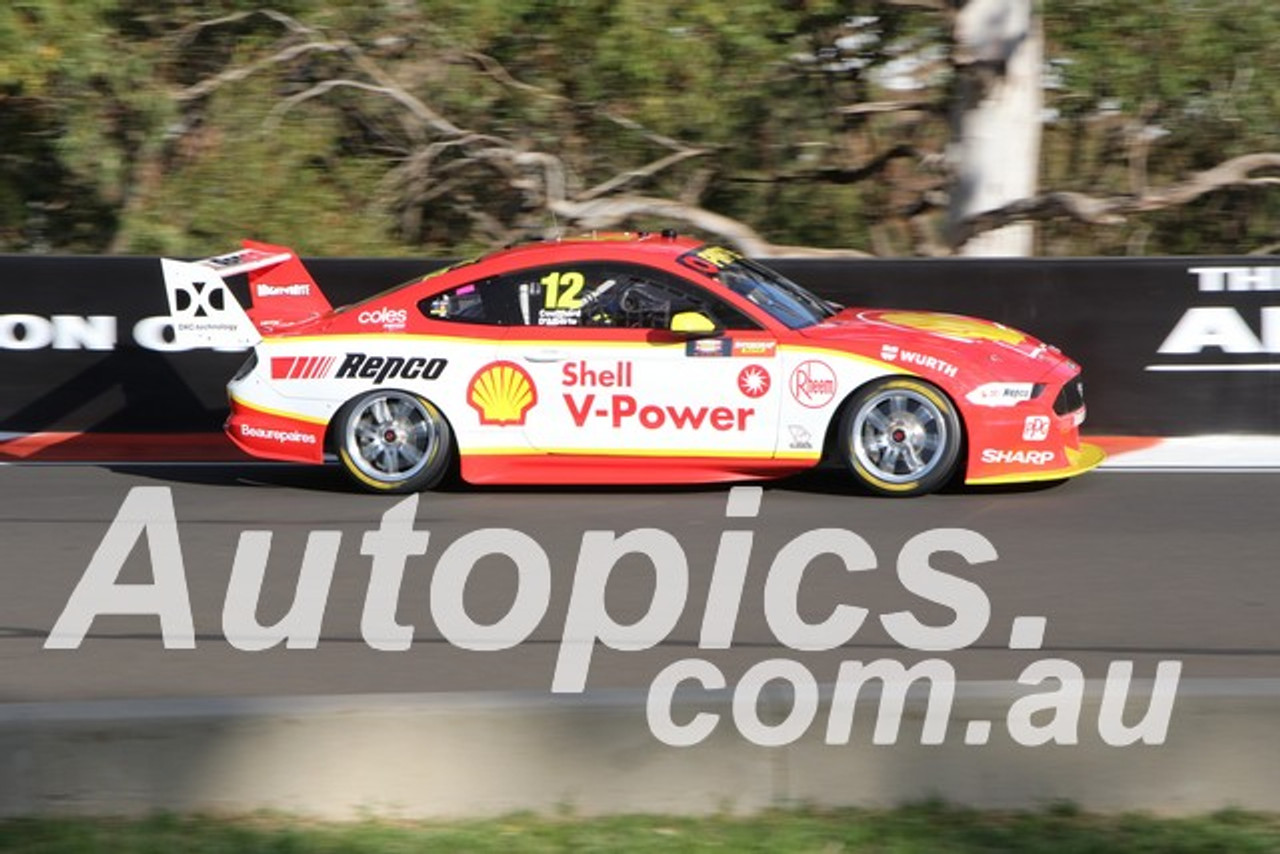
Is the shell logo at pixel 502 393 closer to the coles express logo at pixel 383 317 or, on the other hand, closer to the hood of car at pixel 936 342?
the coles express logo at pixel 383 317

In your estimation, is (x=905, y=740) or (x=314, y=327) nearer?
(x=905, y=740)

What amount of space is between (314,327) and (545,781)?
619 cm

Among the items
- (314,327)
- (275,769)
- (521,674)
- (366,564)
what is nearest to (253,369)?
(314,327)

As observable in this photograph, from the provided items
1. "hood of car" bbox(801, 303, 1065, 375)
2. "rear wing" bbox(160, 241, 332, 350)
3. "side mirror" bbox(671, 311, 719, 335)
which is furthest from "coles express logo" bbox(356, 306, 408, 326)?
"hood of car" bbox(801, 303, 1065, 375)

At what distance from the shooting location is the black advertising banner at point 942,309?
12000 mm

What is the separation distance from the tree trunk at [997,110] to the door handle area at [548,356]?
27.9ft

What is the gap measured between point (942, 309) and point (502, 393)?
3377mm

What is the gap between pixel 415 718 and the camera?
5.11 m

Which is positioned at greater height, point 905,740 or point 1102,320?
point 905,740

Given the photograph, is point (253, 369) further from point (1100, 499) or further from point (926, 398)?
point (1100, 499)

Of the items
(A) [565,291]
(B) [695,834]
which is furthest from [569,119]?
(B) [695,834]

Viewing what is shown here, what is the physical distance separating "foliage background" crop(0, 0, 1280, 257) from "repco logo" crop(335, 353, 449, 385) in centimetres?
776

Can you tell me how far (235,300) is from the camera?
11.0 metres

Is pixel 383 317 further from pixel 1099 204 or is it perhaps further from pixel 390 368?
pixel 1099 204
